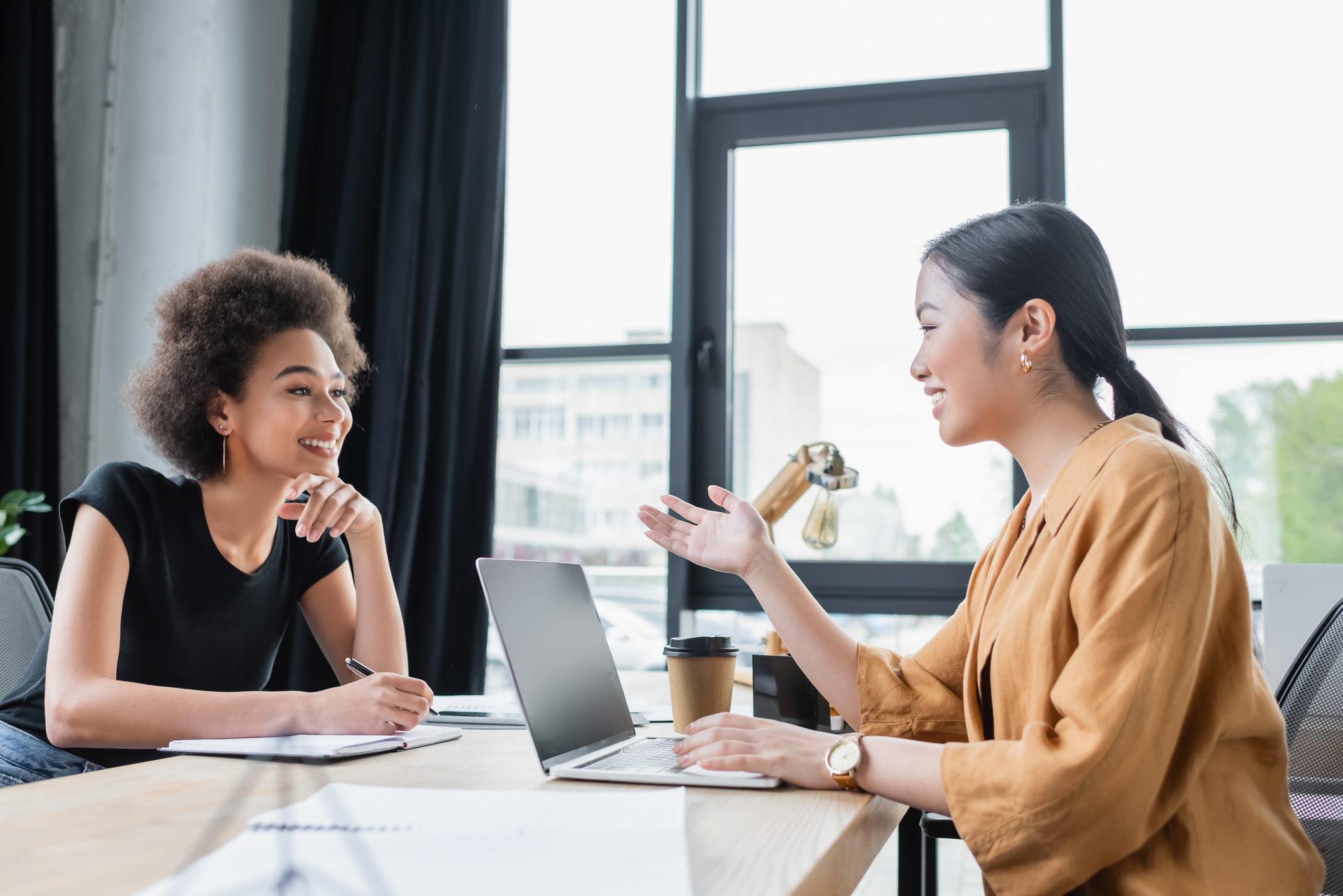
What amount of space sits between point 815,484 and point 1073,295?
756 millimetres

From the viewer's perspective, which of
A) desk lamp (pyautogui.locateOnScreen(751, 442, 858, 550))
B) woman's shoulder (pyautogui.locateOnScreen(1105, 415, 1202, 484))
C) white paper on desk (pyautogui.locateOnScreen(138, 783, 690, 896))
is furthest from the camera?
desk lamp (pyautogui.locateOnScreen(751, 442, 858, 550))

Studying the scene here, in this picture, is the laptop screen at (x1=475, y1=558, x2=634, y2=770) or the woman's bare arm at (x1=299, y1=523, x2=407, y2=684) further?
the woman's bare arm at (x1=299, y1=523, x2=407, y2=684)

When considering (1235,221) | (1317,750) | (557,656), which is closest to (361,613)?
(557,656)

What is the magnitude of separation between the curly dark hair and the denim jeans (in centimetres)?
50

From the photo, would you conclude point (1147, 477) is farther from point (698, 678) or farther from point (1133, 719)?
point (698, 678)

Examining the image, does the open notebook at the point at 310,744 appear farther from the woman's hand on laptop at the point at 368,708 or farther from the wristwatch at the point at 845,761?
the wristwatch at the point at 845,761

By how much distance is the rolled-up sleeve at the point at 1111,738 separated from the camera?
2.62 feet

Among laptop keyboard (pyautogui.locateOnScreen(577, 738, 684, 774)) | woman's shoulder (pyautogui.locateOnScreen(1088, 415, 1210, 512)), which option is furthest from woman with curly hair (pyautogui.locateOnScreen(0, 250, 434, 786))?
woman's shoulder (pyautogui.locateOnScreen(1088, 415, 1210, 512))

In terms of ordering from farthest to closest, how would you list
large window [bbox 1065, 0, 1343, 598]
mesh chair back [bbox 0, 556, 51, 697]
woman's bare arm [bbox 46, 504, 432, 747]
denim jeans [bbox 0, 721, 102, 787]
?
large window [bbox 1065, 0, 1343, 598]
mesh chair back [bbox 0, 556, 51, 697]
denim jeans [bbox 0, 721, 102, 787]
woman's bare arm [bbox 46, 504, 432, 747]

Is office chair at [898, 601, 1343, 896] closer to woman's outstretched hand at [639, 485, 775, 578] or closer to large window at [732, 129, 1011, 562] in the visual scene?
woman's outstretched hand at [639, 485, 775, 578]

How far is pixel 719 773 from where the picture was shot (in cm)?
96

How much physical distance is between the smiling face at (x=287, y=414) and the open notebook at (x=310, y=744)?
569mm

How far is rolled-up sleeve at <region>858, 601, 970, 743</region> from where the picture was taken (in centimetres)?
122

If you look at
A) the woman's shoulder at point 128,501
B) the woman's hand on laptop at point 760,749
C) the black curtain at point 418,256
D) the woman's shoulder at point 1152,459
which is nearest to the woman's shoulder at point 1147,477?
the woman's shoulder at point 1152,459
